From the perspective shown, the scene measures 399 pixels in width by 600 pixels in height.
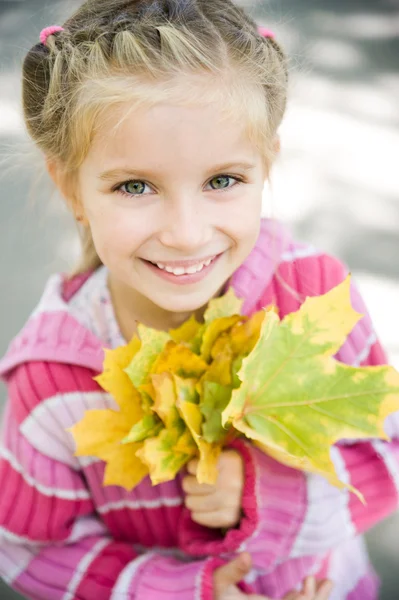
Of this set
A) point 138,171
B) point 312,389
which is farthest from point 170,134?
point 312,389

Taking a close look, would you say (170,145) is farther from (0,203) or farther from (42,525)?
(0,203)

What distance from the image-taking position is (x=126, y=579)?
2.98 ft

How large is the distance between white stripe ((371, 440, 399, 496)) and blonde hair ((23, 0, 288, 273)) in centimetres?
36

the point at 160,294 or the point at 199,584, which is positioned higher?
the point at 160,294

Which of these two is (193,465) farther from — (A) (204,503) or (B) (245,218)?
(B) (245,218)

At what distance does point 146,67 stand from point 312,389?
1.13 feet

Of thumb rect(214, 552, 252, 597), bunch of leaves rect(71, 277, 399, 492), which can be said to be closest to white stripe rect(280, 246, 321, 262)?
bunch of leaves rect(71, 277, 399, 492)

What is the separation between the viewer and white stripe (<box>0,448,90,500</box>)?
0.91m

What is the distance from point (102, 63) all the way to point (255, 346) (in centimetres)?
32

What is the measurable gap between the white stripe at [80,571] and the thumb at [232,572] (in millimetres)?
150

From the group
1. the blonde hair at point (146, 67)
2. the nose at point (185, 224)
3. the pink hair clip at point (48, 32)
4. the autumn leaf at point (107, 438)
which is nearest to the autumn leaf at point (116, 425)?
the autumn leaf at point (107, 438)

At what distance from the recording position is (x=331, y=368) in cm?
72

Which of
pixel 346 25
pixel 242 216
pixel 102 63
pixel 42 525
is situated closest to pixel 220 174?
pixel 242 216

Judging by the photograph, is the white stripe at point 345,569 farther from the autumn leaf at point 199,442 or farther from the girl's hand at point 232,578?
the autumn leaf at point 199,442
